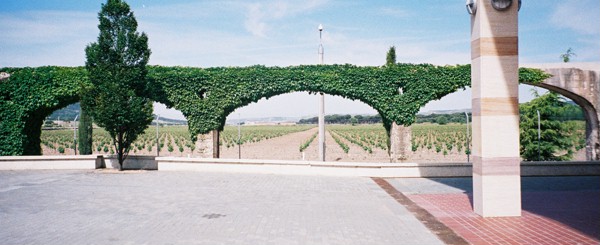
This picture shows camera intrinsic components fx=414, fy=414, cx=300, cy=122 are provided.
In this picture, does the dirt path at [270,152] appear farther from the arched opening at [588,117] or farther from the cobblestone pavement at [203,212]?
the arched opening at [588,117]

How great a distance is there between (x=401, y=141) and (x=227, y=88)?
7517 millimetres

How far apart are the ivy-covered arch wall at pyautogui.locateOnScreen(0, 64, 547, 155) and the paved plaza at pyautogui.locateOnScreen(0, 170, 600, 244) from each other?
4.73 m

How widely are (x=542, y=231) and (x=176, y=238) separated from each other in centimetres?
579

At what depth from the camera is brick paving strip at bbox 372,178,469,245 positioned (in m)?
6.27

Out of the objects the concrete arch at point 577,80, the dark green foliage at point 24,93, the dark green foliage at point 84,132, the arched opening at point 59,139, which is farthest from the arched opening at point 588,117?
the dark green foliage at point 84,132

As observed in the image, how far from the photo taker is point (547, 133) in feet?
67.1

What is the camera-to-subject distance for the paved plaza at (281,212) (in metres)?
6.38

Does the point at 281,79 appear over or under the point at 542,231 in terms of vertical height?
over

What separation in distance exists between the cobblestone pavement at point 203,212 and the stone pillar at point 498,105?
183cm

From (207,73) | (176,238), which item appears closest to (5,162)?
(207,73)

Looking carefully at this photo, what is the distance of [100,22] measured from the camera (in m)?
15.1

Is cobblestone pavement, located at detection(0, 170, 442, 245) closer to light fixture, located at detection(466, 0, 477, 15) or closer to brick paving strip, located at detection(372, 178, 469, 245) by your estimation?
brick paving strip, located at detection(372, 178, 469, 245)

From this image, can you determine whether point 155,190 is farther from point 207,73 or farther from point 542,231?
point 542,231

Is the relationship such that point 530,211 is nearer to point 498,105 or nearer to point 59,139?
point 498,105
